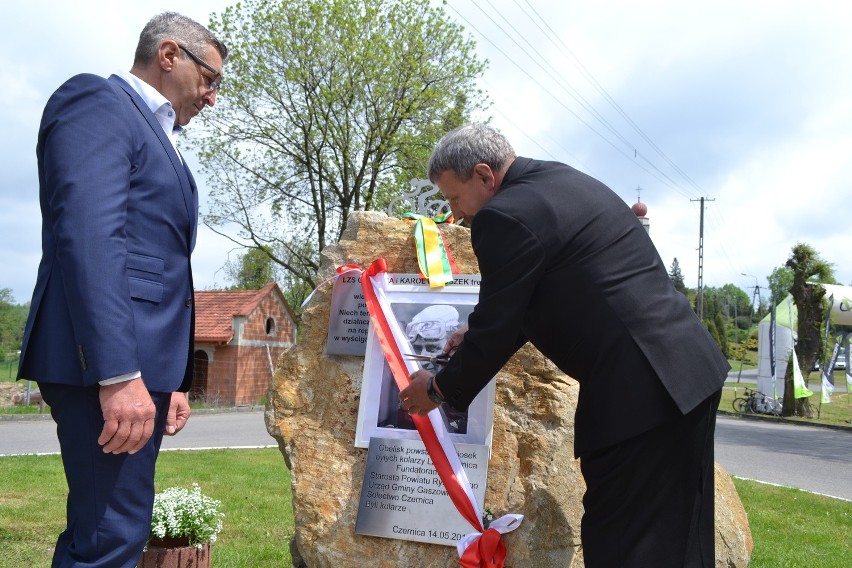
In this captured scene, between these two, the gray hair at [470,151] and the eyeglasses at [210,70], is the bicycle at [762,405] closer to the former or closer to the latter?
the gray hair at [470,151]

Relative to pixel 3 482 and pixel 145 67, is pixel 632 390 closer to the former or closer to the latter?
pixel 145 67

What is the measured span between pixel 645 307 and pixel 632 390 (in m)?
0.29

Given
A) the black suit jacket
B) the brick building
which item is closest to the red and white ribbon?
the black suit jacket

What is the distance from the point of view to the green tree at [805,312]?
2230 centimetres

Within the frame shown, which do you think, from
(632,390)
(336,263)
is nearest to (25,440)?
(336,263)

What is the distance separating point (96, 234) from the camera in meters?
2.22

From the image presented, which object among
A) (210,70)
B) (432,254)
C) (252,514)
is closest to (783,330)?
(252,514)

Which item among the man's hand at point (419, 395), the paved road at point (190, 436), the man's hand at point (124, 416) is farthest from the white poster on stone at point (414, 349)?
the paved road at point (190, 436)

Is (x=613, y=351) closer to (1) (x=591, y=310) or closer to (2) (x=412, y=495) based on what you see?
(1) (x=591, y=310)

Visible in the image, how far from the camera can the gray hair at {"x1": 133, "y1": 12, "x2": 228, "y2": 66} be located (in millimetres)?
2717

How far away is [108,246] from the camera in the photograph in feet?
7.33

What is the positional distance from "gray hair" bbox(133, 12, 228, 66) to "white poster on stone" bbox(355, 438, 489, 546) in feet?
7.26

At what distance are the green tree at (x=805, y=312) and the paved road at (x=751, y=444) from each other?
3.40m

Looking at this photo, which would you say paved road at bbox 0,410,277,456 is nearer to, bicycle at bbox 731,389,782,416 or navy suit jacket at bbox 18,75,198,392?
navy suit jacket at bbox 18,75,198,392
